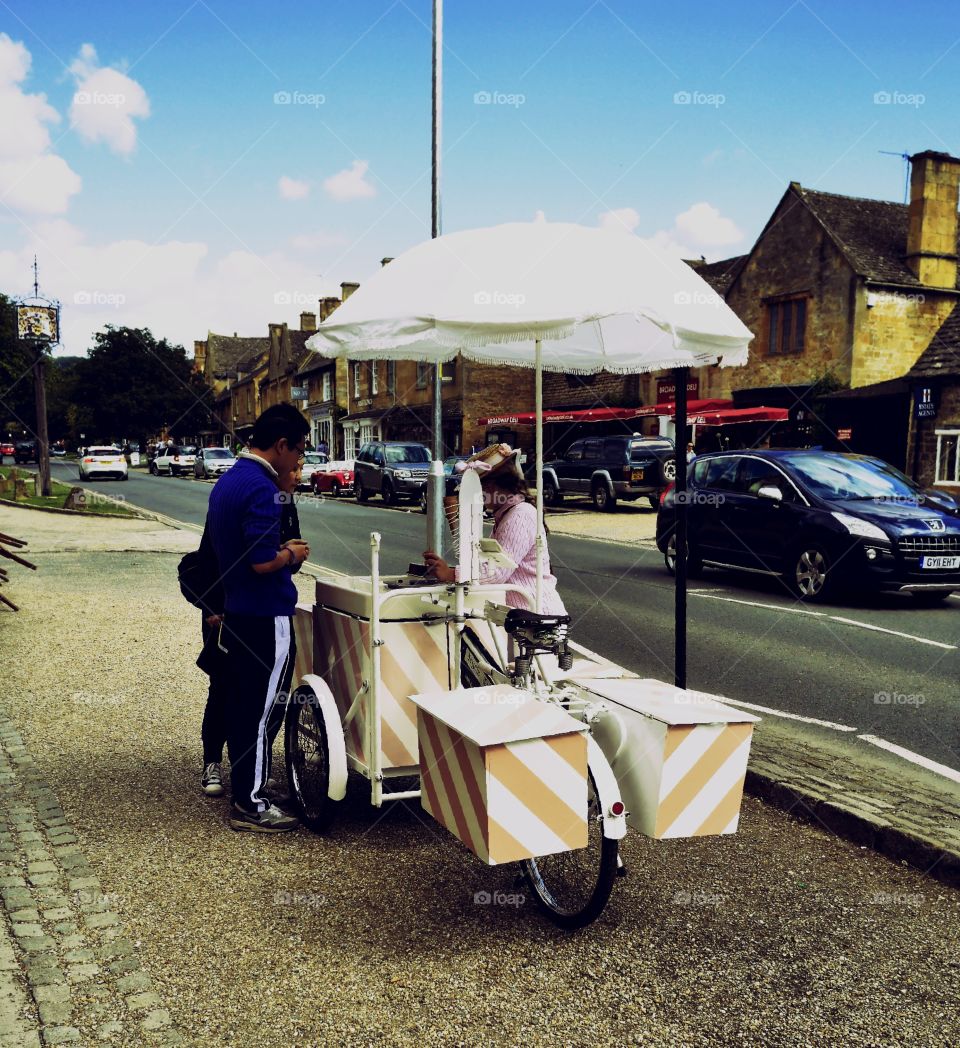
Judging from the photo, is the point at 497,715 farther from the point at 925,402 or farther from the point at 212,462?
the point at 212,462

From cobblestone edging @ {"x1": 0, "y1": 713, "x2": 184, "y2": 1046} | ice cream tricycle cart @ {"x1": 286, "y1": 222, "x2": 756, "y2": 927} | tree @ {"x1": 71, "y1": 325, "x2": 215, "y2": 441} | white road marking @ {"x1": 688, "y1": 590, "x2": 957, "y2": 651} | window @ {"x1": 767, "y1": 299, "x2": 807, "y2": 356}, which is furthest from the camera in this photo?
tree @ {"x1": 71, "y1": 325, "x2": 215, "y2": 441}

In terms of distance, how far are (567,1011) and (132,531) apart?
18472 millimetres

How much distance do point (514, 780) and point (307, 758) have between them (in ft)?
5.80

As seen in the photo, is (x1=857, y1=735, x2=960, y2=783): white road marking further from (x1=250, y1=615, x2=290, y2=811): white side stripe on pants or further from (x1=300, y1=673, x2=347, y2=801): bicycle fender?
A: (x1=250, y1=615, x2=290, y2=811): white side stripe on pants

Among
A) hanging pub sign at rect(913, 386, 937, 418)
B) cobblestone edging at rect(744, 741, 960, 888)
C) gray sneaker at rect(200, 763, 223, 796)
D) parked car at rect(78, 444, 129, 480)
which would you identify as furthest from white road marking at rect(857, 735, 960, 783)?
parked car at rect(78, 444, 129, 480)

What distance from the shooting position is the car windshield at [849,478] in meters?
12.2

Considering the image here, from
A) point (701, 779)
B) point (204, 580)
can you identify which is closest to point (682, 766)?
point (701, 779)

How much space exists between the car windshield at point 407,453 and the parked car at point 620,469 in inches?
226

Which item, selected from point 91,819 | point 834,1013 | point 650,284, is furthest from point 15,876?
point 650,284

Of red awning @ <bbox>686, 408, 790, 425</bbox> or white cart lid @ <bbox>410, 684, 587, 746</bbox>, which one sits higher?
red awning @ <bbox>686, 408, 790, 425</bbox>

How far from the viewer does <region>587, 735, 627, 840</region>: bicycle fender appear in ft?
10.9

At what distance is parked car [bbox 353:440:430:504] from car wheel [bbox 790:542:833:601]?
18.8 metres

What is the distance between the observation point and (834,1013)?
3029 millimetres

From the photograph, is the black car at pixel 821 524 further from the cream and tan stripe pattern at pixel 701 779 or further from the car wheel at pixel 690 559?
the cream and tan stripe pattern at pixel 701 779
